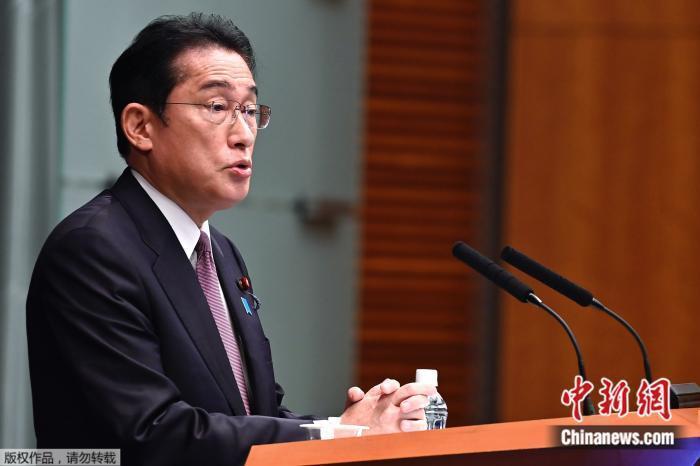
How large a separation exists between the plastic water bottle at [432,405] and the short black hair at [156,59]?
729 mm

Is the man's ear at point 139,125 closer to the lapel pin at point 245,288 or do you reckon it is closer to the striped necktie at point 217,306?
the striped necktie at point 217,306

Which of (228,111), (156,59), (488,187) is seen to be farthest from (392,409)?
(488,187)

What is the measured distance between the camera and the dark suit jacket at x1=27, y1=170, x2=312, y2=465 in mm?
1929

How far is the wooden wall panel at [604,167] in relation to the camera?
5938mm

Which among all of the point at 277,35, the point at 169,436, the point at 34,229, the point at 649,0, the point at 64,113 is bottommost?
the point at 169,436

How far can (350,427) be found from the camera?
2012 millimetres

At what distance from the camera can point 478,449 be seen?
166 centimetres

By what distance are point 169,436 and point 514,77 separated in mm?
4377

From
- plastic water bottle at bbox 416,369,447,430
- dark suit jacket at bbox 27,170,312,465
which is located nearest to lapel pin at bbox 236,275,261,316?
dark suit jacket at bbox 27,170,312,465

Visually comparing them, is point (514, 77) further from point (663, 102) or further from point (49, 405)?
point (49, 405)

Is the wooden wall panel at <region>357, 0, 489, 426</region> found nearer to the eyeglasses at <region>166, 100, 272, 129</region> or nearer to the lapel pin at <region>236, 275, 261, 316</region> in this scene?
the lapel pin at <region>236, 275, 261, 316</region>

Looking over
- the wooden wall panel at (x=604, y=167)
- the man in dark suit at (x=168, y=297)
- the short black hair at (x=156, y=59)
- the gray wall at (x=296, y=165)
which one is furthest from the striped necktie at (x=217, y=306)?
the wooden wall panel at (x=604, y=167)

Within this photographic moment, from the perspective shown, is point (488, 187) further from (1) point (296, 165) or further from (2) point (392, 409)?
(2) point (392, 409)

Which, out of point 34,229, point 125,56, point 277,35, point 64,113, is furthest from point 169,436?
point 277,35
